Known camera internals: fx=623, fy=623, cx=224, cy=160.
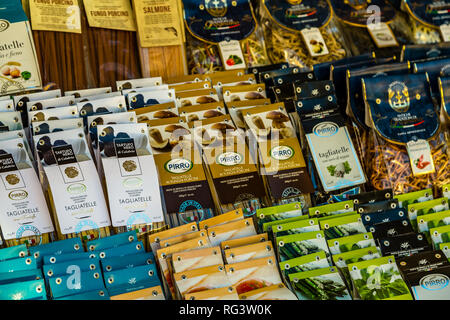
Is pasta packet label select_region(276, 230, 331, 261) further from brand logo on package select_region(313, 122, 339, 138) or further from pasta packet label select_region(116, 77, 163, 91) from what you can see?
pasta packet label select_region(116, 77, 163, 91)

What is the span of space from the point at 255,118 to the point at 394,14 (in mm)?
1294

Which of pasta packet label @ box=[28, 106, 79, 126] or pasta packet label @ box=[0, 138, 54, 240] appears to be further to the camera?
pasta packet label @ box=[28, 106, 79, 126]

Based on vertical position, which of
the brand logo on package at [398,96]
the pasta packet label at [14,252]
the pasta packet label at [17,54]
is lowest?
the pasta packet label at [14,252]

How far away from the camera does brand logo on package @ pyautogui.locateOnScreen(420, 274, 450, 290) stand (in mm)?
1812

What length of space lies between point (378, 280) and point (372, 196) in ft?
1.46

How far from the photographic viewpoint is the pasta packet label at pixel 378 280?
5.87 ft

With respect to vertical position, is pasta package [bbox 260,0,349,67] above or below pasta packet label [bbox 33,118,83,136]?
above

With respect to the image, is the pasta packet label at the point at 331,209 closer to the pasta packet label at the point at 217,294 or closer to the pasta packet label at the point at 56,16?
the pasta packet label at the point at 217,294

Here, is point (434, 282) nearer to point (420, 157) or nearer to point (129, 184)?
point (420, 157)

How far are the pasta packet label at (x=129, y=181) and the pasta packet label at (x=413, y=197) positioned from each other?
850 millimetres

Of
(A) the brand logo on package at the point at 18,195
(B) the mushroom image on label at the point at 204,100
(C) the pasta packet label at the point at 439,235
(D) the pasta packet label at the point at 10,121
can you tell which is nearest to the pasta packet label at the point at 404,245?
(C) the pasta packet label at the point at 439,235

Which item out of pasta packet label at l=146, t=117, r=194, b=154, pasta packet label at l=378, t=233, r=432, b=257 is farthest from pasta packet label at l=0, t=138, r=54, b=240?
pasta packet label at l=378, t=233, r=432, b=257

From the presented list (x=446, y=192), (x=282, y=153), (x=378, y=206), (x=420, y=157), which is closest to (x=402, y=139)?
(x=420, y=157)

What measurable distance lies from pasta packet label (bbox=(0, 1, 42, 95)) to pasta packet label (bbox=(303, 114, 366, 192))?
1140mm
